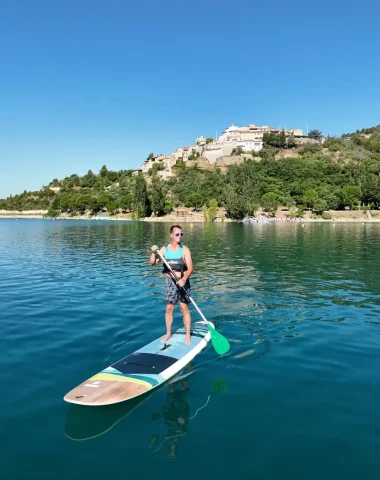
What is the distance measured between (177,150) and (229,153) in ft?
110

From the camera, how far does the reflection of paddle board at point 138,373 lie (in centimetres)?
673

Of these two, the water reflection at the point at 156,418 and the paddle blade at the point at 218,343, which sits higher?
the paddle blade at the point at 218,343

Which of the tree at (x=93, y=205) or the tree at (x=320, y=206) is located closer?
the tree at (x=320, y=206)

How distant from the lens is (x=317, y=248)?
36.0 m

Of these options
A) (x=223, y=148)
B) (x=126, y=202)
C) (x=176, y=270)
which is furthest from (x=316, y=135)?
(x=176, y=270)

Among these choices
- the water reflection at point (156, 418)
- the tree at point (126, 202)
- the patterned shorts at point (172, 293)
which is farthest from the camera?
the tree at point (126, 202)

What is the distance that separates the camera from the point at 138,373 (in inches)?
303

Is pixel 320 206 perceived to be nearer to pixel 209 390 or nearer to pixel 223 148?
pixel 223 148

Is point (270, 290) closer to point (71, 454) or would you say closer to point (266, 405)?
point (266, 405)

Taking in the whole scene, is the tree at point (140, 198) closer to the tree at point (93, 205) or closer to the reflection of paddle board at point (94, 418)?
the tree at point (93, 205)

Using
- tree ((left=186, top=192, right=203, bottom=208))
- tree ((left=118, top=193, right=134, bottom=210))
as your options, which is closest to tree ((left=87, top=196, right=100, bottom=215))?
tree ((left=118, top=193, right=134, bottom=210))

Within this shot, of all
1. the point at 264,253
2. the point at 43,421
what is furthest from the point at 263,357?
the point at 264,253

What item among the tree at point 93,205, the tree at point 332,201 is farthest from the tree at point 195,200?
the tree at point 93,205

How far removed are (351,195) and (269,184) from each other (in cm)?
3063
